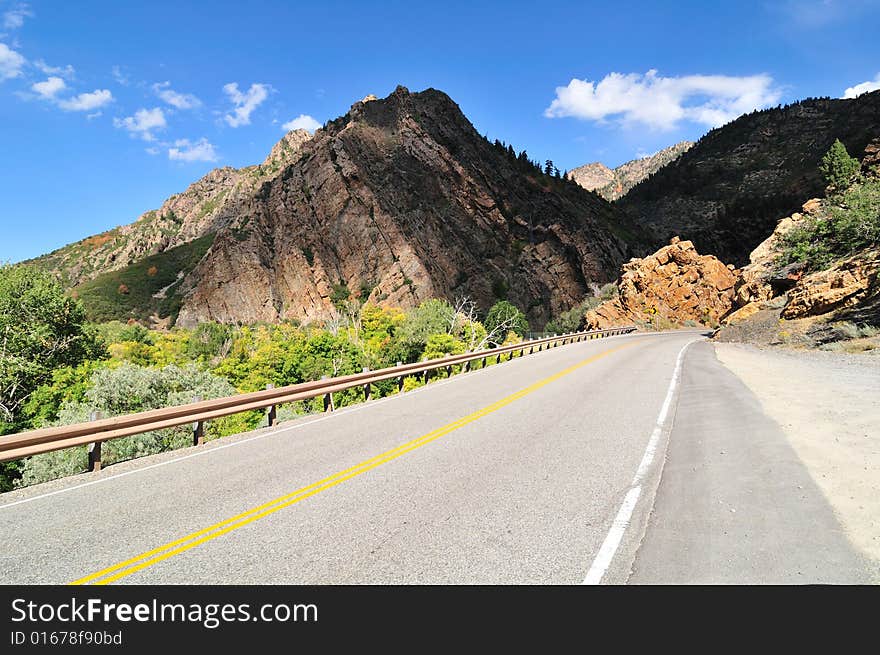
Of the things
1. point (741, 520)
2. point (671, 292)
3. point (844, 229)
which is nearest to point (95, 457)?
point (741, 520)

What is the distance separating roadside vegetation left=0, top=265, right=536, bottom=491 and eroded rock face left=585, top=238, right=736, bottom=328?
48.6 feet

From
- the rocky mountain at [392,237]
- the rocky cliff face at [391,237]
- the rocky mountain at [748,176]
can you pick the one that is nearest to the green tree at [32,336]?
the rocky cliff face at [391,237]

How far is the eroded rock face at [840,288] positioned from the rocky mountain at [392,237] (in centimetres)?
6491

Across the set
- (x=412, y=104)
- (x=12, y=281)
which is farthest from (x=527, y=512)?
(x=412, y=104)

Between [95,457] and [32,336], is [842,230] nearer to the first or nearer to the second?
[95,457]

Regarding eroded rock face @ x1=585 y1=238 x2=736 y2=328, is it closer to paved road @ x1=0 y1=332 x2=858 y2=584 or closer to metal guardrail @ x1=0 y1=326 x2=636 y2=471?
metal guardrail @ x1=0 y1=326 x2=636 y2=471

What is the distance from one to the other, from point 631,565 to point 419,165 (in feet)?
343

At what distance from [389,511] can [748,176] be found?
157644 millimetres

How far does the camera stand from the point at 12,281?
29656 millimetres

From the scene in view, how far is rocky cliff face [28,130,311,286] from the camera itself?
160 meters

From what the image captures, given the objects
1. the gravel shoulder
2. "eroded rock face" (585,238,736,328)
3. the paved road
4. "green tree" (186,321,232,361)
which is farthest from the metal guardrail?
"green tree" (186,321,232,361)

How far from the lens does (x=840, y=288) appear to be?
2133cm

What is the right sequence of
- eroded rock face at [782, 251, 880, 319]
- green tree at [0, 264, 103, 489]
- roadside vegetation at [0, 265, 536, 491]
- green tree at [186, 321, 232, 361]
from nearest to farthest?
roadside vegetation at [0, 265, 536, 491]
eroded rock face at [782, 251, 880, 319]
green tree at [0, 264, 103, 489]
green tree at [186, 321, 232, 361]

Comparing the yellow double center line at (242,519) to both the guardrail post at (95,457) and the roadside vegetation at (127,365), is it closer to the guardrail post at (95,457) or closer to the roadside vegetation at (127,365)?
the guardrail post at (95,457)
